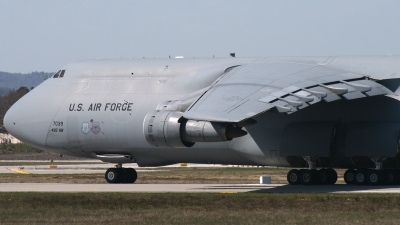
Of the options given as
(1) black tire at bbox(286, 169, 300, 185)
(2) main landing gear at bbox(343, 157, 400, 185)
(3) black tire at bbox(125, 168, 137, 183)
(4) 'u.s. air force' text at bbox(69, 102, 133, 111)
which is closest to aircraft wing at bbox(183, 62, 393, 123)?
(2) main landing gear at bbox(343, 157, 400, 185)

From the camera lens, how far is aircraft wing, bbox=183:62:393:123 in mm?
19781

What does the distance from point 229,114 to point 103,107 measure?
1038 cm

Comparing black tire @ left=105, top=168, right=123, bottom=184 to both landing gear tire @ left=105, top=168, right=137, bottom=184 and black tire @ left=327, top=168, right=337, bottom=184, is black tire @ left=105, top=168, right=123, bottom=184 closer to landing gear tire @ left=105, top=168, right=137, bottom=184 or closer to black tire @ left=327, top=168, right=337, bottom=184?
landing gear tire @ left=105, top=168, right=137, bottom=184

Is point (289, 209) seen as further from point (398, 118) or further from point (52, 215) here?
point (398, 118)

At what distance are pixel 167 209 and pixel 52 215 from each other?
8.91 feet

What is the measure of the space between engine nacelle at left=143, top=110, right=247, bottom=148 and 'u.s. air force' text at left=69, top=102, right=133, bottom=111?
16.5ft

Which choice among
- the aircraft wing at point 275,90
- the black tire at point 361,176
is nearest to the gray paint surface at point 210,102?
the aircraft wing at point 275,90

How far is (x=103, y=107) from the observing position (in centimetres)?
2897

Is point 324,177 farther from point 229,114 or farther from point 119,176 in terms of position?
point 229,114

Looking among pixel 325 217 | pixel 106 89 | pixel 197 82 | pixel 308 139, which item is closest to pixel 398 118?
pixel 308 139

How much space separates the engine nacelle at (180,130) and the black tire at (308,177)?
209 inches

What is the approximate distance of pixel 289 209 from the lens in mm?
18453

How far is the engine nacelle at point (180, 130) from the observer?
2147 centimetres

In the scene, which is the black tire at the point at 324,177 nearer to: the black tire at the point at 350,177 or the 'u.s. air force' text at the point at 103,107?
the black tire at the point at 350,177
